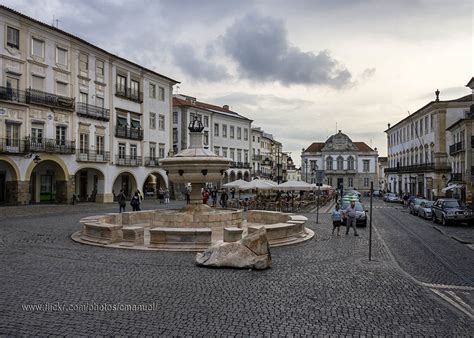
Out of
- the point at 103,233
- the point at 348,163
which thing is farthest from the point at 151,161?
the point at 348,163

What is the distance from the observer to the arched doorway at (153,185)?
47.7 meters

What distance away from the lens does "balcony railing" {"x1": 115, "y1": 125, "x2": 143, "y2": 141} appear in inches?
1604

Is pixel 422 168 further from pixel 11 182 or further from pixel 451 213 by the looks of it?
pixel 11 182

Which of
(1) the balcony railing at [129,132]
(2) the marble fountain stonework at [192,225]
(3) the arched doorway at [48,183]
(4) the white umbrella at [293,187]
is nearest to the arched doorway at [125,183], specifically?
(1) the balcony railing at [129,132]

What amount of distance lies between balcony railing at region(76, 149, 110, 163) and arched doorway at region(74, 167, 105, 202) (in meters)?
1.14

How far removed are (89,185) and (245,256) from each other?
33885 millimetres

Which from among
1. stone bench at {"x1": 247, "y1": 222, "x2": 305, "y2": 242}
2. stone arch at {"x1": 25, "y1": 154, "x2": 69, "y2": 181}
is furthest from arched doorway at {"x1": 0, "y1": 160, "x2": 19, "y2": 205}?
stone bench at {"x1": 247, "y1": 222, "x2": 305, "y2": 242}

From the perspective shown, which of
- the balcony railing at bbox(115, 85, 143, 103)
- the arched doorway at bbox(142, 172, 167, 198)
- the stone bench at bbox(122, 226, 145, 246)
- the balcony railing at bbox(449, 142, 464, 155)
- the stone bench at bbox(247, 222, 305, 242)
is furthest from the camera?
the arched doorway at bbox(142, 172, 167, 198)

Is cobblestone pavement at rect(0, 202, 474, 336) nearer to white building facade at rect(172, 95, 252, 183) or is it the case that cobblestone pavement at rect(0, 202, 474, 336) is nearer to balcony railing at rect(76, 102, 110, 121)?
balcony railing at rect(76, 102, 110, 121)

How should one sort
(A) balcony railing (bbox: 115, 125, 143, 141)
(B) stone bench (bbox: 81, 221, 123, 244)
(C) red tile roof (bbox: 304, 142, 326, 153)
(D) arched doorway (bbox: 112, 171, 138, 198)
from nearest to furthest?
(B) stone bench (bbox: 81, 221, 123, 244) < (A) balcony railing (bbox: 115, 125, 143, 141) < (D) arched doorway (bbox: 112, 171, 138, 198) < (C) red tile roof (bbox: 304, 142, 326, 153)

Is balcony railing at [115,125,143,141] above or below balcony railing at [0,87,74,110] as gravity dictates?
below

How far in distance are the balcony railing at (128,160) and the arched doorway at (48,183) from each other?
6.27m

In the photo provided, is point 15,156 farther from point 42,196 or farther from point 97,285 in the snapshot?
point 97,285

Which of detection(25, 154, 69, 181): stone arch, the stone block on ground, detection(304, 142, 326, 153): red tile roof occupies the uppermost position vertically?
detection(304, 142, 326, 153): red tile roof
